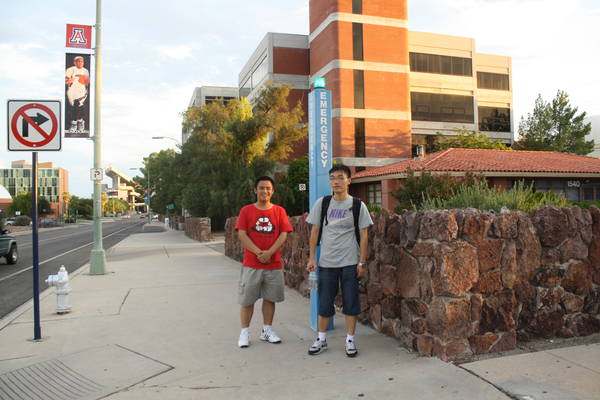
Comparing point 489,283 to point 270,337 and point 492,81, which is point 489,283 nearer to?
point 270,337

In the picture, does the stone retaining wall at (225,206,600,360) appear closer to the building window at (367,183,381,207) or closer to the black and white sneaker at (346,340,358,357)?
the black and white sneaker at (346,340,358,357)

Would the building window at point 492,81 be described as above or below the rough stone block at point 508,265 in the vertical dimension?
above

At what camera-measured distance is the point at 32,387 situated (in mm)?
3979

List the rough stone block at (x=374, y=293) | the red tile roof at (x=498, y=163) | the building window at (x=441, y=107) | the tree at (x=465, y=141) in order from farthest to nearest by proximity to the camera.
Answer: the building window at (x=441, y=107) → the tree at (x=465, y=141) → the red tile roof at (x=498, y=163) → the rough stone block at (x=374, y=293)

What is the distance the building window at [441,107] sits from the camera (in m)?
42.0

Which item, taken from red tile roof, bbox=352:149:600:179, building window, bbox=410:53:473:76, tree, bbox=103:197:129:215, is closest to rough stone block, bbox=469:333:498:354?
red tile roof, bbox=352:149:600:179

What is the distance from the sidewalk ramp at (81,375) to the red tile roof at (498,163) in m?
21.7

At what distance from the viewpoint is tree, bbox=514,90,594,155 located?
46.3m

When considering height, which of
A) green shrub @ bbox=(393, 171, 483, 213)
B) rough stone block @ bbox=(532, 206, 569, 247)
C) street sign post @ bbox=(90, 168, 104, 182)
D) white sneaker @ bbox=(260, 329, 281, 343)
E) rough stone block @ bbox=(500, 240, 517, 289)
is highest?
street sign post @ bbox=(90, 168, 104, 182)

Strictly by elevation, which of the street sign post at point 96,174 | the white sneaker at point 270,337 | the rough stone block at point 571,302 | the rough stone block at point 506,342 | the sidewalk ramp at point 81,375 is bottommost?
the sidewalk ramp at point 81,375

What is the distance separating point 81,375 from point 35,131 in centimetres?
294

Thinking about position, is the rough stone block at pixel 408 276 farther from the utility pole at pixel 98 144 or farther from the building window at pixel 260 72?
the building window at pixel 260 72

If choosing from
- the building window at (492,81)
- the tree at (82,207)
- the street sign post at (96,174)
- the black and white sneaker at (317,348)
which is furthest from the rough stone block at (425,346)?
the tree at (82,207)

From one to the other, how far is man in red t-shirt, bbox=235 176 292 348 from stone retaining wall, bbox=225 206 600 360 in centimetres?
123
